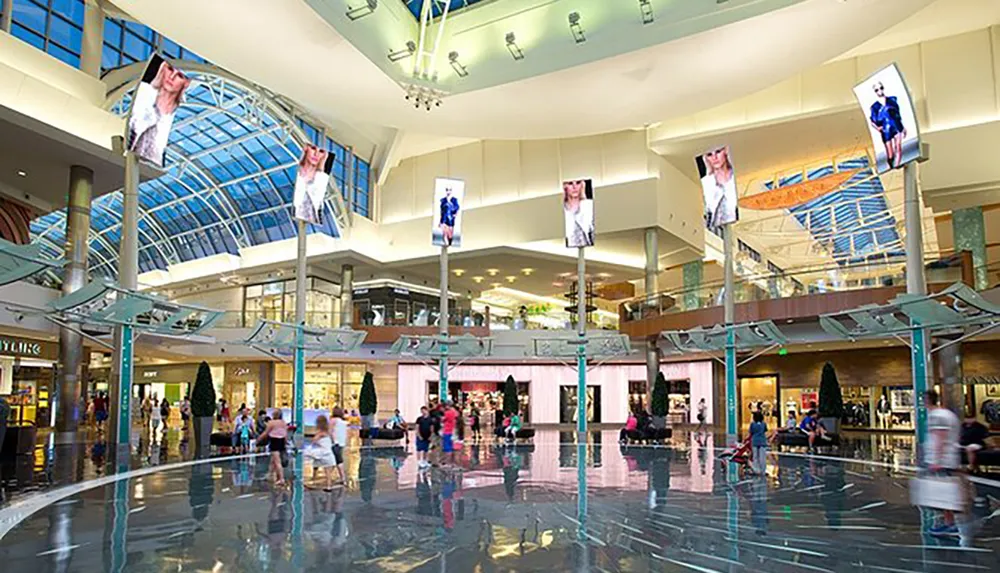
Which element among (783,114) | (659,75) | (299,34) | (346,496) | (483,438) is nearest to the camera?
(346,496)

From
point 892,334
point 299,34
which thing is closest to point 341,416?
point 892,334

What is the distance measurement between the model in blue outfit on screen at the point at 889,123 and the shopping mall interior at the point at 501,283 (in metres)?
0.08

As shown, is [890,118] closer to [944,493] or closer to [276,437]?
[944,493]

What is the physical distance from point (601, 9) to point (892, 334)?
1362cm

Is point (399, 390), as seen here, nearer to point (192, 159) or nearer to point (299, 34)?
point (192, 159)

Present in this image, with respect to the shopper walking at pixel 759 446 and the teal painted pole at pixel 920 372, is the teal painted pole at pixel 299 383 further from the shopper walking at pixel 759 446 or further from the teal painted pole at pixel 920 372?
the teal painted pole at pixel 920 372

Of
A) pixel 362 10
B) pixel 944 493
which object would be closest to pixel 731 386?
pixel 944 493

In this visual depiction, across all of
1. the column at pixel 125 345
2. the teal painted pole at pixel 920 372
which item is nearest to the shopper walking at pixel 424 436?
the column at pixel 125 345

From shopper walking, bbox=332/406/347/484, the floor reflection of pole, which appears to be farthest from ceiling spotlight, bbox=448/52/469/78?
shopper walking, bbox=332/406/347/484

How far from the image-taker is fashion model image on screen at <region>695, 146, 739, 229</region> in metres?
22.3

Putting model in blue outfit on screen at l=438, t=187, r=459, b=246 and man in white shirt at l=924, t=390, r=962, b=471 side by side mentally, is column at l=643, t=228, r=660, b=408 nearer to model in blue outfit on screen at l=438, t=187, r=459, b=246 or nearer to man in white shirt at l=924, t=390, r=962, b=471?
model in blue outfit on screen at l=438, t=187, r=459, b=246

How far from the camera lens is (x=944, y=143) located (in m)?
25.3

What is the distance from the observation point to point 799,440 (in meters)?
20.7

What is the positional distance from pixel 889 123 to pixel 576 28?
10502mm
